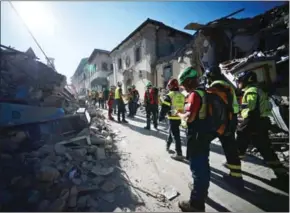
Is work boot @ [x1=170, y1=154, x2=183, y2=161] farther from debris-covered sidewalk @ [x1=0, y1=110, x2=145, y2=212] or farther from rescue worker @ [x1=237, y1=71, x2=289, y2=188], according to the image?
rescue worker @ [x1=237, y1=71, x2=289, y2=188]

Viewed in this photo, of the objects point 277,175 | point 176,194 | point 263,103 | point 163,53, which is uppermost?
point 163,53

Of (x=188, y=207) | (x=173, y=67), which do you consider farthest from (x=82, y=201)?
(x=173, y=67)

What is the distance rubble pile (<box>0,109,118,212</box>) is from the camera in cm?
241

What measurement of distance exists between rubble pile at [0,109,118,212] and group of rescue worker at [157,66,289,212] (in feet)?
4.57

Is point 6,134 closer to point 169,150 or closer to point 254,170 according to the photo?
point 169,150

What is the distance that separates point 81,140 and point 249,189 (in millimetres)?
3807

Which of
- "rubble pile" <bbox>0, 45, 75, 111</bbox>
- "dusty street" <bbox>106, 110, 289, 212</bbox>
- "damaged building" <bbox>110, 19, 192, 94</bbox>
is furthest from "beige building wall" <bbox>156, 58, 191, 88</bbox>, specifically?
"rubble pile" <bbox>0, 45, 75, 111</bbox>

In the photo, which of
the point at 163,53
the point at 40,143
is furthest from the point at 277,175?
the point at 163,53

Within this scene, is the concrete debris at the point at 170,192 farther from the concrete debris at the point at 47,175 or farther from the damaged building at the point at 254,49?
the damaged building at the point at 254,49

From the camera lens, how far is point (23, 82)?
5.25 meters

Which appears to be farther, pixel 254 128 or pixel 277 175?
pixel 254 128

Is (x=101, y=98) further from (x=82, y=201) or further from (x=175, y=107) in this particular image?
(x=82, y=201)

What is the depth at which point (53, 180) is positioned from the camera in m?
2.73

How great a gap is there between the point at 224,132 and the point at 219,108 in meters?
0.40
